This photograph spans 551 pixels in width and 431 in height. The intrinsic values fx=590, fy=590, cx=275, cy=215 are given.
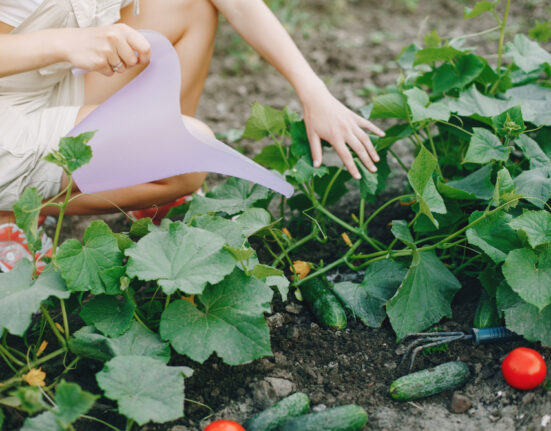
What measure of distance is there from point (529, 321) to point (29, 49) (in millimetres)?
1674

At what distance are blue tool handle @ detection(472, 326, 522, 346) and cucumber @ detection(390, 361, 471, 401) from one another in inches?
5.1

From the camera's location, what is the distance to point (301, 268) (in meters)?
2.06

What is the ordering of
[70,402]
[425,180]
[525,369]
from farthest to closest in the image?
[425,180]
[525,369]
[70,402]

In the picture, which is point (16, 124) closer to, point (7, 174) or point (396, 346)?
point (7, 174)

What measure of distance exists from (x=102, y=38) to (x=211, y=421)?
115 cm

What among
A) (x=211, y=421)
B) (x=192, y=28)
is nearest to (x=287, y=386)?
(x=211, y=421)

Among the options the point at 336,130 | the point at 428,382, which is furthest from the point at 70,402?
the point at 336,130

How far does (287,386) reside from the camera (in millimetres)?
1700

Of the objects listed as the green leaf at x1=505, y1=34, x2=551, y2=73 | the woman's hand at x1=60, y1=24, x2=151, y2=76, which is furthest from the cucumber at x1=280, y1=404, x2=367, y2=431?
the green leaf at x1=505, y1=34, x2=551, y2=73

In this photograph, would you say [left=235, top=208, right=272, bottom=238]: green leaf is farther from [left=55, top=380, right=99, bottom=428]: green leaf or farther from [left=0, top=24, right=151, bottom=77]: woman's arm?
[left=55, top=380, right=99, bottom=428]: green leaf

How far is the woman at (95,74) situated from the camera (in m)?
1.78

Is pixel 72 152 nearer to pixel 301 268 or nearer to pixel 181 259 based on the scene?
pixel 181 259

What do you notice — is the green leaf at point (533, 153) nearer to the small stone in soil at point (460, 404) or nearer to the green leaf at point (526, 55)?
the green leaf at point (526, 55)

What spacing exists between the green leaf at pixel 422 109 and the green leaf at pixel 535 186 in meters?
0.31
